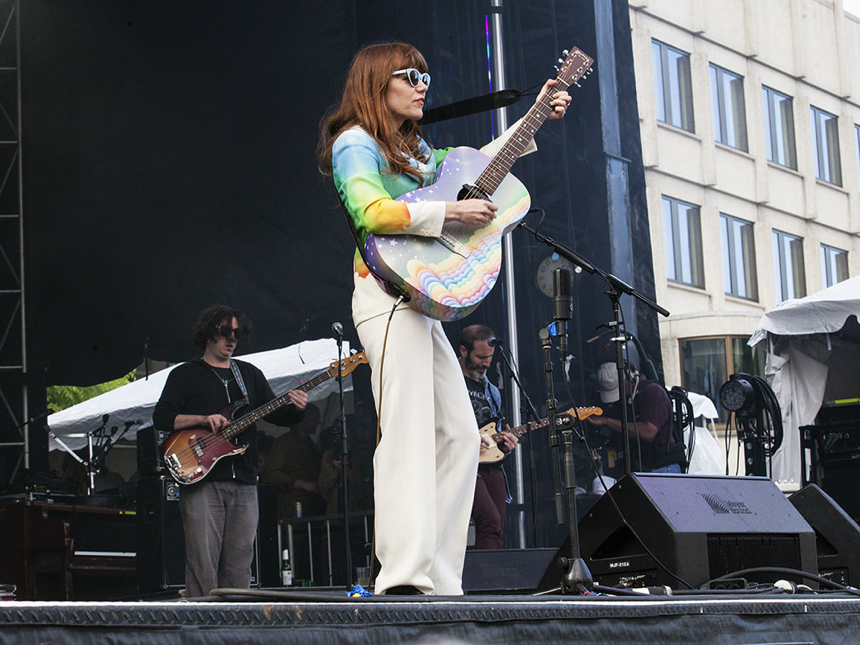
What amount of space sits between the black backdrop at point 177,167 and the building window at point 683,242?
3.30m

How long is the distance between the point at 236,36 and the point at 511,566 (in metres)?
4.43

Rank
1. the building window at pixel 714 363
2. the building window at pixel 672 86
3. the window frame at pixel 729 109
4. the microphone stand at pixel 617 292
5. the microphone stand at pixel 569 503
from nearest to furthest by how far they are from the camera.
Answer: the microphone stand at pixel 569 503 → the microphone stand at pixel 617 292 → the building window at pixel 714 363 → the building window at pixel 672 86 → the window frame at pixel 729 109

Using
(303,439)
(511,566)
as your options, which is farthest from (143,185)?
(511,566)

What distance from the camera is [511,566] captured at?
4.31m

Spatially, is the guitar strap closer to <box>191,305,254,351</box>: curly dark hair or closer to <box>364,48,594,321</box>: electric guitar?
<box>191,305,254,351</box>: curly dark hair

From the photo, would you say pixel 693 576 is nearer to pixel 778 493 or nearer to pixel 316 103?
pixel 778 493

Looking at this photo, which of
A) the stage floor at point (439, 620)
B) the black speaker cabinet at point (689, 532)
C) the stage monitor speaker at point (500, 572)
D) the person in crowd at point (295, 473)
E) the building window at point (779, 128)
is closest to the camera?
→ the stage floor at point (439, 620)

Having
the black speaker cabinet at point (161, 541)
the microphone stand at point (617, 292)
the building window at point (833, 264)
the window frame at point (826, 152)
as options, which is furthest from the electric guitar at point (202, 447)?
the building window at point (833, 264)

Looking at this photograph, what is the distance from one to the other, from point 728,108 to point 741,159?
2.29 feet

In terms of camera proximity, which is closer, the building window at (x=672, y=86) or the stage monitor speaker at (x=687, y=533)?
the stage monitor speaker at (x=687, y=533)

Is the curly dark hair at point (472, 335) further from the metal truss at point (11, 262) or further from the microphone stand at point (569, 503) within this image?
the microphone stand at point (569, 503)

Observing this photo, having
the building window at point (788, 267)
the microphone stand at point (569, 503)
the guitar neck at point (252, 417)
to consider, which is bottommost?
the microphone stand at point (569, 503)

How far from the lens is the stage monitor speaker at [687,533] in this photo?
2.97 metres

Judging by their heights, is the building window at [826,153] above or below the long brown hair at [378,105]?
above
